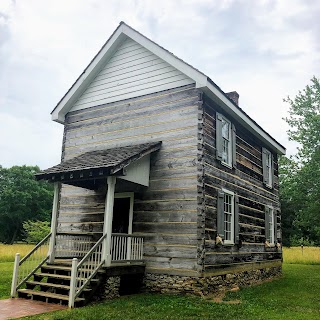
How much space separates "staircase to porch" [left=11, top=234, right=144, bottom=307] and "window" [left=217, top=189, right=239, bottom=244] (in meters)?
2.92

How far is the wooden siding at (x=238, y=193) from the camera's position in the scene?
36.7 feet

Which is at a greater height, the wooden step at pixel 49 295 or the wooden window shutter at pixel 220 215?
the wooden window shutter at pixel 220 215

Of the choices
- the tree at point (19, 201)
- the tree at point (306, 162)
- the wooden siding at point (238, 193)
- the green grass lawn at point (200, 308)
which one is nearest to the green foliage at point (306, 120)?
the tree at point (306, 162)

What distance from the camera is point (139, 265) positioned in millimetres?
10891

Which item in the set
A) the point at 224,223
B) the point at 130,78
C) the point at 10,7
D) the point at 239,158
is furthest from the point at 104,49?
the point at 224,223

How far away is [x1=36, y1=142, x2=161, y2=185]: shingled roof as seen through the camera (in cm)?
973

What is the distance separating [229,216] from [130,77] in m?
6.11

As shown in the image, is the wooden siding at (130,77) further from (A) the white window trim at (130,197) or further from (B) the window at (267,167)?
(B) the window at (267,167)

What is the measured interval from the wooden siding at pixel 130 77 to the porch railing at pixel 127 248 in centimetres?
508

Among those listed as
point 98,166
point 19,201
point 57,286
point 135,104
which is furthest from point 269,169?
point 19,201

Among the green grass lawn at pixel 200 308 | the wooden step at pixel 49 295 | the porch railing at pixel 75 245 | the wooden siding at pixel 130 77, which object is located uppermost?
the wooden siding at pixel 130 77

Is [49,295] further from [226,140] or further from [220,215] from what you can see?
[226,140]

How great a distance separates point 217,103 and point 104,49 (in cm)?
465

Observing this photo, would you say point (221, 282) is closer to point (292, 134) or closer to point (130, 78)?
point (130, 78)
